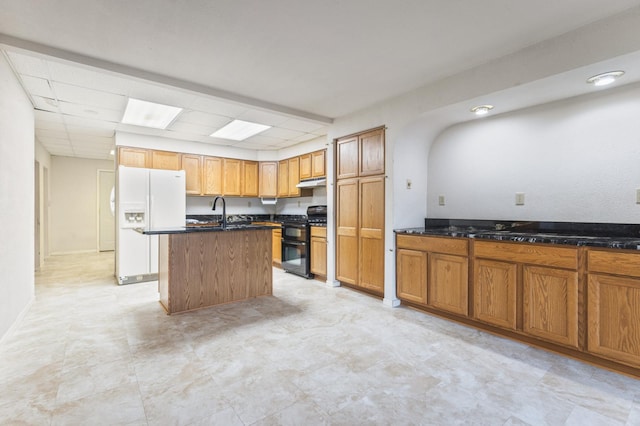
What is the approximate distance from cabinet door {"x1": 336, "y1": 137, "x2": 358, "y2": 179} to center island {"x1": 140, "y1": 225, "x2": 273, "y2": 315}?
1322mm

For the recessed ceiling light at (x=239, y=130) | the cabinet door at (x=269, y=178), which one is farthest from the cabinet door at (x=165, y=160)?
the cabinet door at (x=269, y=178)

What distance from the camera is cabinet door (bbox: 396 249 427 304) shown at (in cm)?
330

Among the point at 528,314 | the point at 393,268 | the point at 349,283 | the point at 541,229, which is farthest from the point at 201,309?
the point at 541,229

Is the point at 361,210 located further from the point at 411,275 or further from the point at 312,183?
the point at 312,183

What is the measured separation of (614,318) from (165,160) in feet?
19.8

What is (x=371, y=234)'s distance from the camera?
12.8 ft

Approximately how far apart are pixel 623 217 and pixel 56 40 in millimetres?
4865

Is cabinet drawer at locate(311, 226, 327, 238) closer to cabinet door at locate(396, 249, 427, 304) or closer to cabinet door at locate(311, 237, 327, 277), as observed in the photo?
cabinet door at locate(311, 237, 327, 277)

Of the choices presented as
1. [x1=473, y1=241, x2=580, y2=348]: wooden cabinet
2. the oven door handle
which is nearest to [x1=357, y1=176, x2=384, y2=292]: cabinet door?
[x1=473, y1=241, x2=580, y2=348]: wooden cabinet

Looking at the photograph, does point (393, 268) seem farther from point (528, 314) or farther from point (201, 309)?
point (201, 309)

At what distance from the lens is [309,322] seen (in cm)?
306

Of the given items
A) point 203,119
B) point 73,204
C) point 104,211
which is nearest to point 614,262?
point 203,119

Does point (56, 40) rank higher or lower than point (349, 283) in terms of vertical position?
higher

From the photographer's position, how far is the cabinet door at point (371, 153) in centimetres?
376
